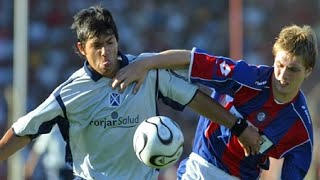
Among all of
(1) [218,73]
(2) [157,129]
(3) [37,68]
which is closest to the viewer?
(2) [157,129]

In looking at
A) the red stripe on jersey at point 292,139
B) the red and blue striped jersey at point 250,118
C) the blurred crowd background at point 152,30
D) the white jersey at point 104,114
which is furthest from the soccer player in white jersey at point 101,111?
the blurred crowd background at point 152,30

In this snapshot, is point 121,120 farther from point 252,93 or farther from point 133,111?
point 252,93

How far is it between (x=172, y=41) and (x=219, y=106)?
6.94 metres

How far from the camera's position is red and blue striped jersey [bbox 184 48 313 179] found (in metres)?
6.19

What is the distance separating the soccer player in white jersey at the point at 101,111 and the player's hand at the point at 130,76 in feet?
0.13

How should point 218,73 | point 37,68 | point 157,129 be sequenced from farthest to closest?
point 37,68 → point 218,73 → point 157,129

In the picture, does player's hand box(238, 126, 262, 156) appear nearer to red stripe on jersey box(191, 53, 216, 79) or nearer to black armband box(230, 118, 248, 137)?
black armband box(230, 118, 248, 137)

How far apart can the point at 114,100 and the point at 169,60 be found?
40 centimetres

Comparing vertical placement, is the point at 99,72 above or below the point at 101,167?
above

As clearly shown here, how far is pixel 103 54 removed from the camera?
5.86 metres

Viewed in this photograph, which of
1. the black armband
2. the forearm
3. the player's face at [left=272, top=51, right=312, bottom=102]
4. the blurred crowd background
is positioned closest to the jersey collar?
the forearm

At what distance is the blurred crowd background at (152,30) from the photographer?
12531 mm

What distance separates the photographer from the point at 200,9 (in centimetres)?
1309

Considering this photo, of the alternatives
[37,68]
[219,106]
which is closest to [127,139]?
[219,106]
